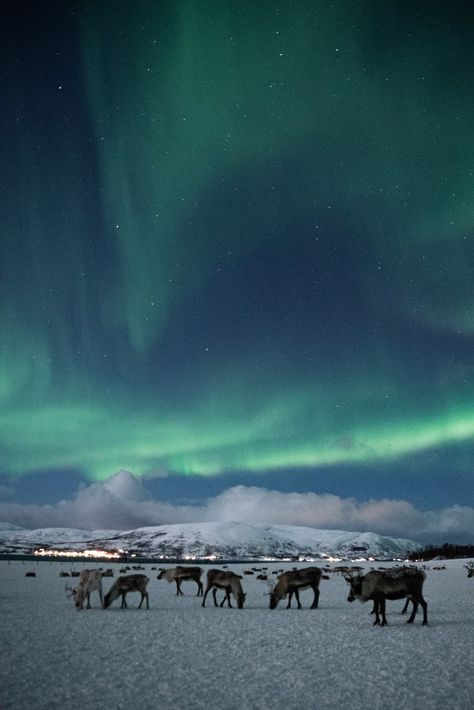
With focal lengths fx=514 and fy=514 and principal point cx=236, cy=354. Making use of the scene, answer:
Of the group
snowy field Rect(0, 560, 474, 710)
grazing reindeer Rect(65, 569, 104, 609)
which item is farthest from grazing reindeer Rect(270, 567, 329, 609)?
grazing reindeer Rect(65, 569, 104, 609)

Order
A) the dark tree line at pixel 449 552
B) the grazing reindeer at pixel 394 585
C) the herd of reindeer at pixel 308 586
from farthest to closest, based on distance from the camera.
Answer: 1. the dark tree line at pixel 449 552
2. the herd of reindeer at pixel 308 586
3. the grazing reindeer at pixel 394 585

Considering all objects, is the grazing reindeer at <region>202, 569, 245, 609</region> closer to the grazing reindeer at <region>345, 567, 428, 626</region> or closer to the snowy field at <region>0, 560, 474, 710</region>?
the snowy field at <region>0, 560, 474, 710</region>

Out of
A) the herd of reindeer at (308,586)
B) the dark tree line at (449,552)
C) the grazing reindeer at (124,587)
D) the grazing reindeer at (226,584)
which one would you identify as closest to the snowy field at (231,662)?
the herd of reindeer at (308,586)

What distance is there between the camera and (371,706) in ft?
31.0

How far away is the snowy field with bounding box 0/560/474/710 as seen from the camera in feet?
32.0

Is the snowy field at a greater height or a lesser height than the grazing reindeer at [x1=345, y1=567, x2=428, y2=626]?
lesser

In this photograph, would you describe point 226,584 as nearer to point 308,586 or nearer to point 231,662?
point 308,586

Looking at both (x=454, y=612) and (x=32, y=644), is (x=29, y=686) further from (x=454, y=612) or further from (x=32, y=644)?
(x=454, y=612)

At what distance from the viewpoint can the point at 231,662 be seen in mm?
12922

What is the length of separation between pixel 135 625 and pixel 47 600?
497 inches

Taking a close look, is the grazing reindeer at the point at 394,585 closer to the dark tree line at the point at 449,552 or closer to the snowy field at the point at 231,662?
the snowy field at the point at 231,662

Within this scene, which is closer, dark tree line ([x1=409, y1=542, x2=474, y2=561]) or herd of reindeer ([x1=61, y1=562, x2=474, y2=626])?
herd of reindeer ([x1=61, y1=562, x2=474, y2=626])

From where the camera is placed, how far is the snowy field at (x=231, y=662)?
9.76 m

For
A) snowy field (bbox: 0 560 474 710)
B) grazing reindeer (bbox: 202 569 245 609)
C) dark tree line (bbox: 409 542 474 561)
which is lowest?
dark tree line (bbox: 409 542 474 561)
